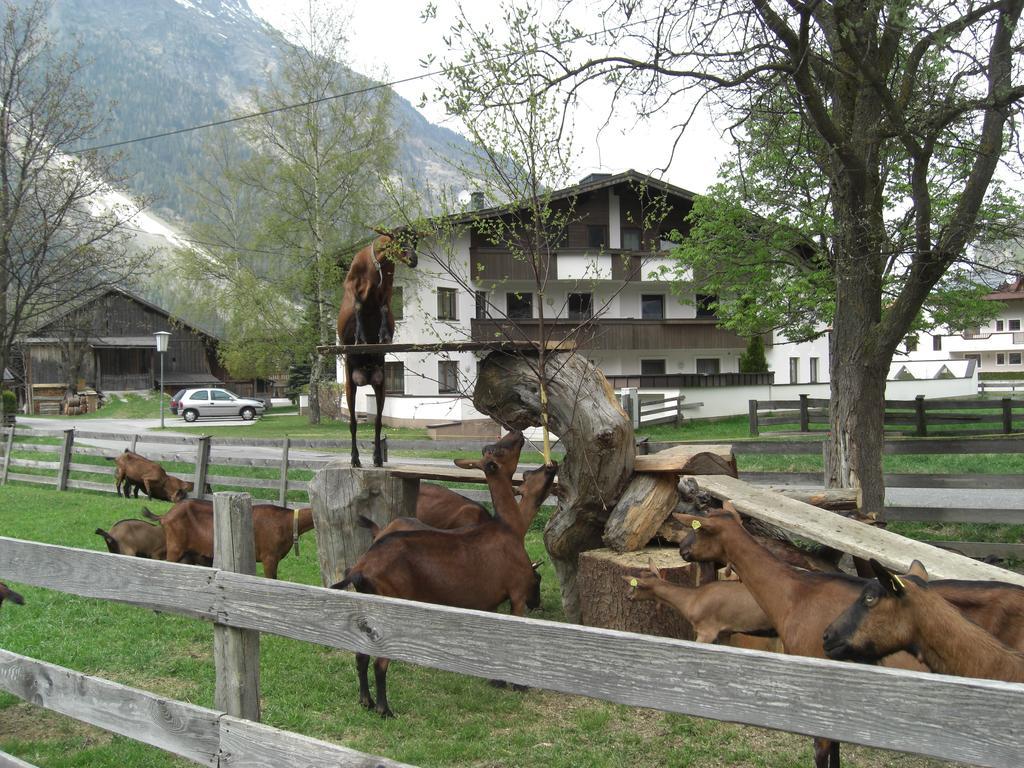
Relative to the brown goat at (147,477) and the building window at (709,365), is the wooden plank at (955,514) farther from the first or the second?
the building window at (709,365)

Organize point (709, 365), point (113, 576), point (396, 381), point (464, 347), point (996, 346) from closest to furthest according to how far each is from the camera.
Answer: point (113, 576)
point (464, 347)
point (396, 381)
point (709, 365)
point (996, 346)

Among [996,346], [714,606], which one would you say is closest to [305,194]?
[714,606]

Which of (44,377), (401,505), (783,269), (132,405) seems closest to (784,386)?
(783,269)

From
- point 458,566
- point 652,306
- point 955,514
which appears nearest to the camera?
point 458,566

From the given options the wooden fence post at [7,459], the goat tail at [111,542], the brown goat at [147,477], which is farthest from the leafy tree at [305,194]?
the goat tail at [111,542]

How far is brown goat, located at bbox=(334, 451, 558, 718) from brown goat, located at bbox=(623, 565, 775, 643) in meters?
0.95

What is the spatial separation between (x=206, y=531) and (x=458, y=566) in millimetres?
3262

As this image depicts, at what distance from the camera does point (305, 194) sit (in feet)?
102

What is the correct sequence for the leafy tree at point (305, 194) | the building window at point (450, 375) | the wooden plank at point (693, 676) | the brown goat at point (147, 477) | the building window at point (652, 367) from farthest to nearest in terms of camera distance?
the building window at point (652, 367) → the leafy tree at point (305, 194) → the brown goat at point (147, 477) → the building window at point (450, 375) → the wooden plank at point (693, 676)

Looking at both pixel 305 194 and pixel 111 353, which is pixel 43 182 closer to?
pixel 305 194

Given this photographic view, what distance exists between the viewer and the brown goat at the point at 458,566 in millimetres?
5184

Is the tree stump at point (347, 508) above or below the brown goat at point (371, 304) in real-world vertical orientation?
below

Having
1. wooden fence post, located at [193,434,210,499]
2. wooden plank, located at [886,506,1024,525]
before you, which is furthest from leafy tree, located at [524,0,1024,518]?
wooden fence post, located at [193,434,210,499]

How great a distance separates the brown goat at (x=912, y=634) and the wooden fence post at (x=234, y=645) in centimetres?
206
